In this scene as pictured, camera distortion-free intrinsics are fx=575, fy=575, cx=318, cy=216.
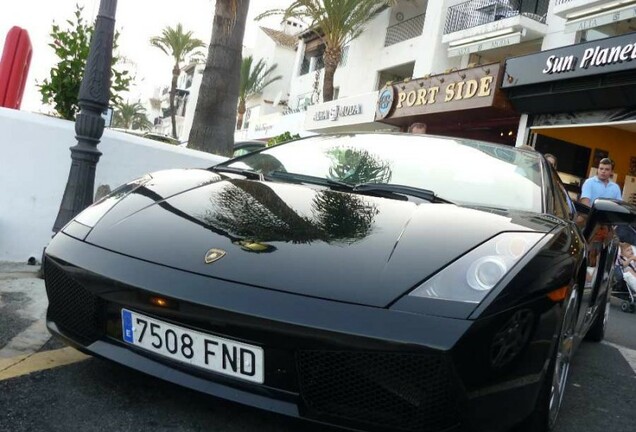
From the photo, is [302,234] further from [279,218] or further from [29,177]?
[29,177]

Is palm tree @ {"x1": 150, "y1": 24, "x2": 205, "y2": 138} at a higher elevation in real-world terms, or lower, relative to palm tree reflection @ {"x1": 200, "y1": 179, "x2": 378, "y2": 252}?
higher

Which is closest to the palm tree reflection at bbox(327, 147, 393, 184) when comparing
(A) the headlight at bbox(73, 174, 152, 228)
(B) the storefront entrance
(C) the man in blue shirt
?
(A) the headlight at bbox(73, 174, 152, 228)

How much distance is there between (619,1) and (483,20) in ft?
16.3

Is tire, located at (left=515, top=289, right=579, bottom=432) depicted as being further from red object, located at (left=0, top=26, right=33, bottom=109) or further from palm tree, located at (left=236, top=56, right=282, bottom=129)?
palm tree, located at (left=236, top=56, right=282, bottom=129)

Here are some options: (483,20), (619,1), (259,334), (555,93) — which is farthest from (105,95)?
(483,20)

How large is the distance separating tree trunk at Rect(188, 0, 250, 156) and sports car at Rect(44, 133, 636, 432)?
5120 millimetres

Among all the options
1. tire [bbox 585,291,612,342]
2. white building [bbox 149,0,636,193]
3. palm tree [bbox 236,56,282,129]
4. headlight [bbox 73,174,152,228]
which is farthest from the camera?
palm tree [bbox 236,56,282,129]

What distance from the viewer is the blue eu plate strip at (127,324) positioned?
1697 mm

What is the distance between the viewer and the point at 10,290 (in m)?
3.19

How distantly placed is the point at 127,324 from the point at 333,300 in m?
0.64

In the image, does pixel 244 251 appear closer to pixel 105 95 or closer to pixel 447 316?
pixel 447 316

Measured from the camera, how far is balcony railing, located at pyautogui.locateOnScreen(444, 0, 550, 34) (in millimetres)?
16594

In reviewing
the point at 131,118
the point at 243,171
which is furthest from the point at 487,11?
the point at 131,118

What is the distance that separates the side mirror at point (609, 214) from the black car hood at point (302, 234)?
2.61ft
